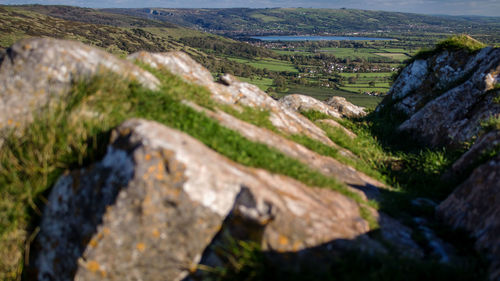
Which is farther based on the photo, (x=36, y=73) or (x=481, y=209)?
(x=36, y=73)

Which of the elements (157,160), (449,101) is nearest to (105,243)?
(157,160)

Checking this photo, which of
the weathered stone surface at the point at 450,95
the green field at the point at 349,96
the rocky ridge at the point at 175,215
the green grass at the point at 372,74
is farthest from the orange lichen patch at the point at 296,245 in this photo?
the green grass at the point at 372,74

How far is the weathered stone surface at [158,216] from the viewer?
479 centimetres

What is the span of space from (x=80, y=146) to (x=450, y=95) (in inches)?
590

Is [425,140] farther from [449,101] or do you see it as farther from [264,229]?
[264,229]

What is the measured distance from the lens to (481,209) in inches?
252

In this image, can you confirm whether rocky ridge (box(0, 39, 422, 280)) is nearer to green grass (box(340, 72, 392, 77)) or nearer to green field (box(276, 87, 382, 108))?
green field (box(276, 87, 382, 108))

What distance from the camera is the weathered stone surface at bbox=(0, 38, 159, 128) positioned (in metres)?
6.46

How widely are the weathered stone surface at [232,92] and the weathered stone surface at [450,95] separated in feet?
17.4

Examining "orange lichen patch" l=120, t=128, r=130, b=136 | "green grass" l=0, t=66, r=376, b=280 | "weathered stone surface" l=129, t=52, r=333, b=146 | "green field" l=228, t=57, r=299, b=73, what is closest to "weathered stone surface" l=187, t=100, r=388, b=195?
"green grass" l=0, t=66, r=376, b=280

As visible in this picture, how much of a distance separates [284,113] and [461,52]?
39.1ft

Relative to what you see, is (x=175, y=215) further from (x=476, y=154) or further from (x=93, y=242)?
(x=476, y=154)

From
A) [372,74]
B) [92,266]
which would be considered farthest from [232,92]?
[372,74]

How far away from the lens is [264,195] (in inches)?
193
